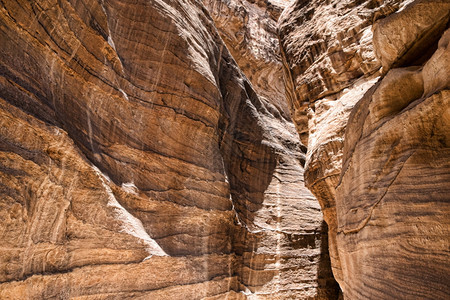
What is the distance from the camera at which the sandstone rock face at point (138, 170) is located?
380 cm

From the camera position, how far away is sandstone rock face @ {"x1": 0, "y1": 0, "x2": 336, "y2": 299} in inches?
149

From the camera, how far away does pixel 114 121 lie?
5414 millimetres

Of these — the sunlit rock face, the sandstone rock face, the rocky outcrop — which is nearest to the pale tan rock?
the sunlit rock face

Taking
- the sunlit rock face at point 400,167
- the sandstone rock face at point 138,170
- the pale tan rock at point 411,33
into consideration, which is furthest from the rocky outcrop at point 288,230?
the pale tan rock at point 411,33

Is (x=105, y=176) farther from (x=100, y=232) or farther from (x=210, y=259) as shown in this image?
(x=210, y=259)

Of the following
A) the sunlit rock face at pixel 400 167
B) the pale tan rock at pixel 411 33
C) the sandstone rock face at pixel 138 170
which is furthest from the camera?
→ the sandstone rock face at pixel 138 170

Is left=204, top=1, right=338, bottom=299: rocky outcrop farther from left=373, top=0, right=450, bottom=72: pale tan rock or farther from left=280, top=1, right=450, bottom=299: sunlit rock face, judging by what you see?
left=373, top=0, right=450, bottom=72: pale tan rock

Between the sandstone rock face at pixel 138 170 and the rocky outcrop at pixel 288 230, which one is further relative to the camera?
the rocky outcrop at pixel 288 230

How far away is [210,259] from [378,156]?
388 cm

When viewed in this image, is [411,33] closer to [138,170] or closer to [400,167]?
[400,167]

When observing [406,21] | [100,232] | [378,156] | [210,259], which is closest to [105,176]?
[100,232]

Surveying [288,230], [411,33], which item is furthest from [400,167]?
[288,230]

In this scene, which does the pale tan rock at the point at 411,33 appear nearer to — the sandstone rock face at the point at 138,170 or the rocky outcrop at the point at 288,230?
the sandstone rock face at the point at 138,170

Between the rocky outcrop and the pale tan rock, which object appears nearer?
the pale tan rock
